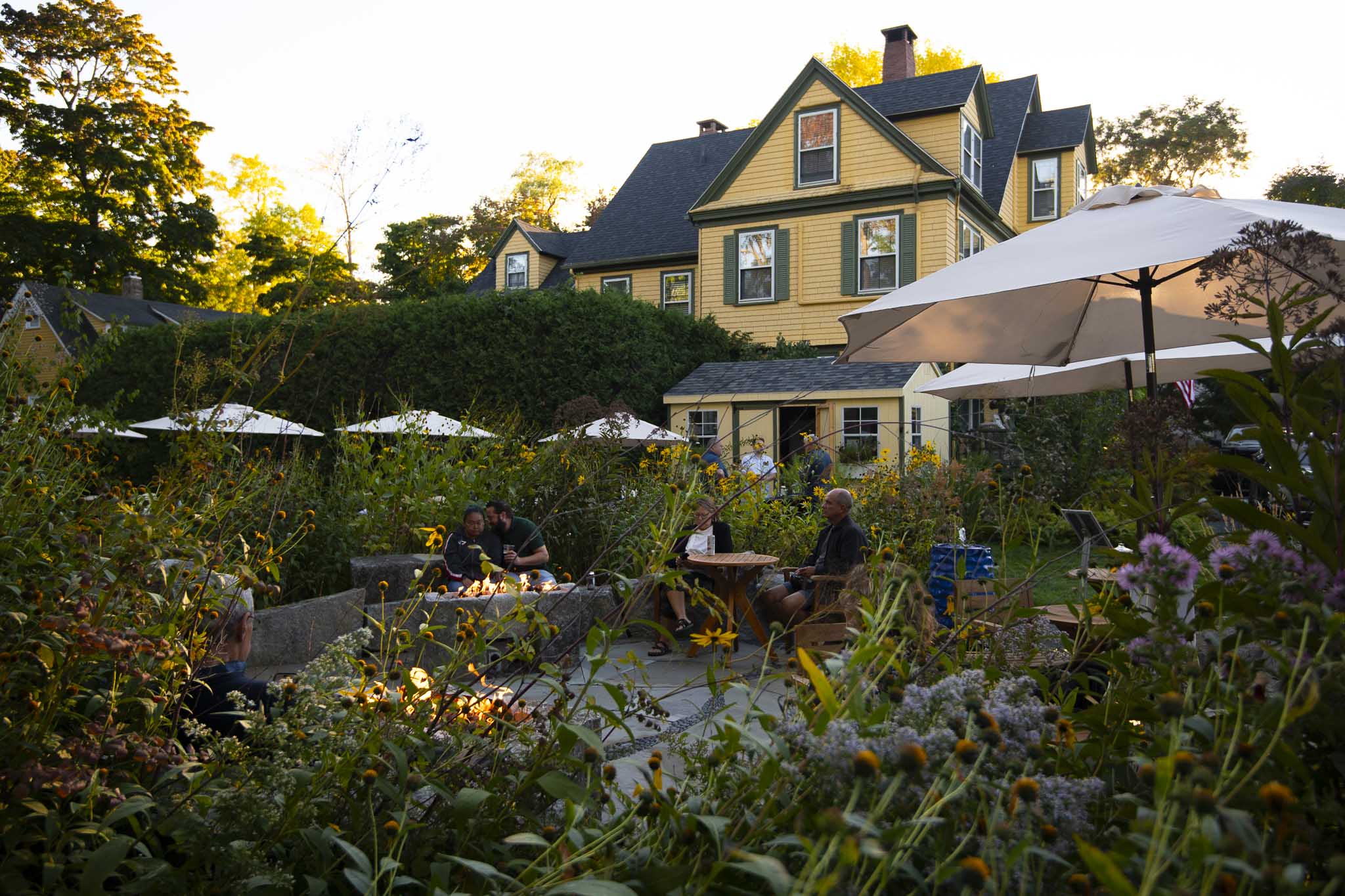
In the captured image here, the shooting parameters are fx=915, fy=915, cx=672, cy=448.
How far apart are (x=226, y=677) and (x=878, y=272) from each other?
1908 cm

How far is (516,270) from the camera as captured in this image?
2936 cm

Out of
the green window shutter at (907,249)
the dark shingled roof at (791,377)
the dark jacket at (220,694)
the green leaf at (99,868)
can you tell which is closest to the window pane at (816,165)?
the green window shutter at (907,249)

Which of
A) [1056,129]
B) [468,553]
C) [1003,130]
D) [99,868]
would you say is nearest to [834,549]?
[468,553]

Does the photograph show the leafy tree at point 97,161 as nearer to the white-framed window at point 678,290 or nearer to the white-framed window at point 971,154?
the white-framed window at point 678,290

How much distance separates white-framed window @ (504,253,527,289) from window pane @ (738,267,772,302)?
31.3 feet

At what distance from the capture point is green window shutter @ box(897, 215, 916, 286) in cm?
1986

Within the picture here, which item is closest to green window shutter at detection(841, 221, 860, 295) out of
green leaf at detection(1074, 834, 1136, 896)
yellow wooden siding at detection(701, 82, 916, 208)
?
yellow wooden siding at detection(701, 82, 916, 208)

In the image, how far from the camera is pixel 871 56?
1476 inches

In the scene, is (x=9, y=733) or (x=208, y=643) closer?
(x=9, y=733)

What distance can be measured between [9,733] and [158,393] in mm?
21132

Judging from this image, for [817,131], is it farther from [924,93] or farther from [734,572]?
[734,572]

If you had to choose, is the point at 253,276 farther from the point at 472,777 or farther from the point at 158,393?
the point at 472,777

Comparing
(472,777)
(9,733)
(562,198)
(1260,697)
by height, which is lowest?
(472,777)

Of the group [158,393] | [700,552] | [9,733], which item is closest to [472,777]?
[9,733]
